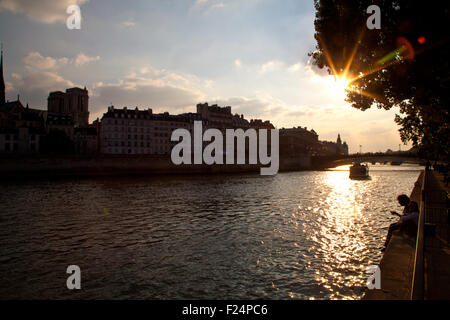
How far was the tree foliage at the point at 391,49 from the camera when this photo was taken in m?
10.6

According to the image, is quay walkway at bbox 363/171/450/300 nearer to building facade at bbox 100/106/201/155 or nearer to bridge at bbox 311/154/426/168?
bridge at bbox 311/154/426/168

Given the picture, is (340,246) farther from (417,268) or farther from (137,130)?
(137,130)

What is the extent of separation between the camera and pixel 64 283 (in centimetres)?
899

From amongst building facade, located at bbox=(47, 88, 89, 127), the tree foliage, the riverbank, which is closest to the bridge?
the riverbank

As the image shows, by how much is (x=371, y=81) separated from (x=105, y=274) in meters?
14.6

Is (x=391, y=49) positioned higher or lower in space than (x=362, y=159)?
higher

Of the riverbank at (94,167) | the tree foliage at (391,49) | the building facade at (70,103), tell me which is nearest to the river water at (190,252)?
the tree foliage at (391,49)

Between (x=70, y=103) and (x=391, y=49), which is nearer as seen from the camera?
(x=391, y=49)

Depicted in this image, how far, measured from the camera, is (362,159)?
9762 cm

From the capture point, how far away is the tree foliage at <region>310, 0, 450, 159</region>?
34.7 feet

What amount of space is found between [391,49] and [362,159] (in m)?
92.4

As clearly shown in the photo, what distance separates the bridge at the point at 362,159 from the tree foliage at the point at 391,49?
3204 inches

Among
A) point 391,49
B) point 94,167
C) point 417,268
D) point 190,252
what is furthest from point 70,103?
point 417,268

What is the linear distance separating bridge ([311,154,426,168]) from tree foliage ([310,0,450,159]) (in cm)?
8138
